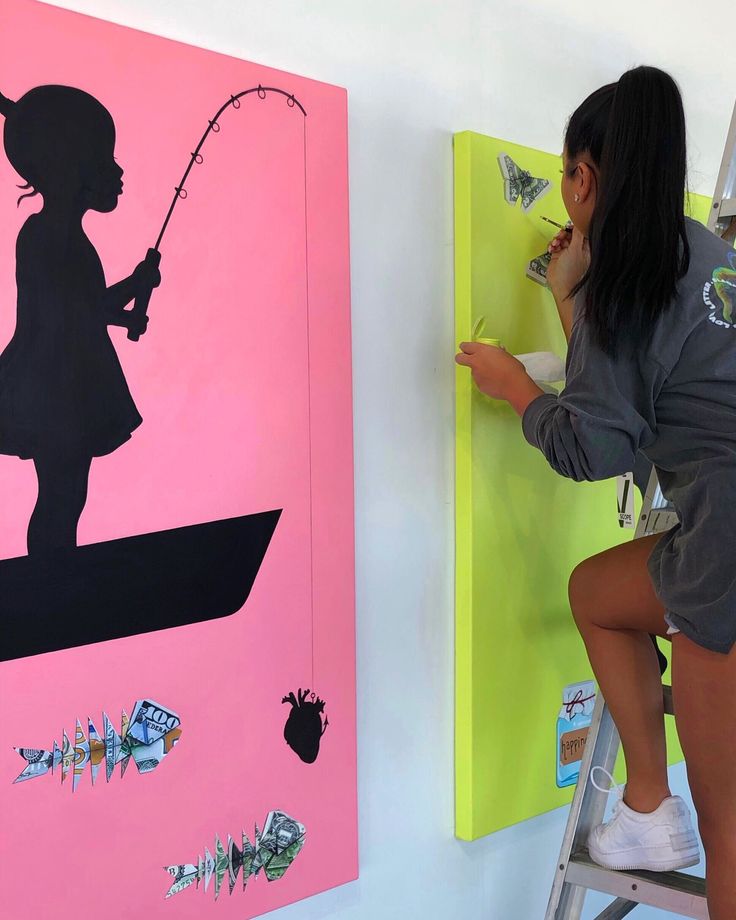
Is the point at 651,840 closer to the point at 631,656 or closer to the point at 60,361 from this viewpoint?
the point at 631,656

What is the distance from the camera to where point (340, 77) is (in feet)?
4.65

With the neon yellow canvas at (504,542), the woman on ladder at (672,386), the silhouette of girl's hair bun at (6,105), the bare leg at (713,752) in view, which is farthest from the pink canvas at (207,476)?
the bare leg at (713,752)

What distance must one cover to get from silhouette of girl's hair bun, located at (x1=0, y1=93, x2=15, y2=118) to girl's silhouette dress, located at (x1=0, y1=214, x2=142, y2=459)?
4.6 inches

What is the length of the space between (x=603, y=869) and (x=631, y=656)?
1.04 feet

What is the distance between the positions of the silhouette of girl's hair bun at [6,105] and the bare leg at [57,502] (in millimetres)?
400

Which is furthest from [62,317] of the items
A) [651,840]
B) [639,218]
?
[651,840]

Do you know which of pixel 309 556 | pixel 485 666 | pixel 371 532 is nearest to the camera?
pixel 309 556

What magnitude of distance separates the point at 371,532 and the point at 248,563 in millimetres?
258

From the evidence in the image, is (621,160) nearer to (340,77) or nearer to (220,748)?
(340,77)

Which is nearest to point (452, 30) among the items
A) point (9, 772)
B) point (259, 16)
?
point (259, 16)

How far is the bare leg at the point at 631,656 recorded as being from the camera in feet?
4.48

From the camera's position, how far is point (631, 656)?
1.41 meters

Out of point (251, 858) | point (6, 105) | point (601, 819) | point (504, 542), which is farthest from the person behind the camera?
point (504, 542)

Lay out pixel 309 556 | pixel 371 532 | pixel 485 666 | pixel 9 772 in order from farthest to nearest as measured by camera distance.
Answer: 1. pixel 485 666
2. pixel 371 532
3. pixel 309 556
4. pixel 9 772
